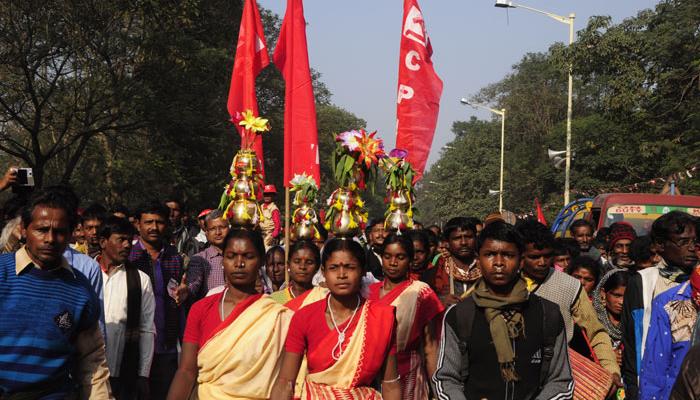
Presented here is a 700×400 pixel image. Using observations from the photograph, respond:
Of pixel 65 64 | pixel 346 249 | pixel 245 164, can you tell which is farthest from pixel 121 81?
pixel 346 249

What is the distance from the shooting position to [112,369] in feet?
18.2

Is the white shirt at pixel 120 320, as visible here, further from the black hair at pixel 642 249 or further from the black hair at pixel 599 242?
the black hair at pixel 599 242

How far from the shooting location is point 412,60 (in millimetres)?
9039

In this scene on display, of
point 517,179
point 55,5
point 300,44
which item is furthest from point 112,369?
point 517,179

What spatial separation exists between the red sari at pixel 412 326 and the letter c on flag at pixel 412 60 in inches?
153

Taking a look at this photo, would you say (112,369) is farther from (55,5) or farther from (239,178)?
(55,5)

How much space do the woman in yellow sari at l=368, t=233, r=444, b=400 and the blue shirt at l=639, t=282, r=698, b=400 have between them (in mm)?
1379

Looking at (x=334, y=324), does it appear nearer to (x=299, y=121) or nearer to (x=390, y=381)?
(x=390, y=381)

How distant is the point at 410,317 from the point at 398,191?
5.68ft

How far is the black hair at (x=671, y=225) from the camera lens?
4719mm

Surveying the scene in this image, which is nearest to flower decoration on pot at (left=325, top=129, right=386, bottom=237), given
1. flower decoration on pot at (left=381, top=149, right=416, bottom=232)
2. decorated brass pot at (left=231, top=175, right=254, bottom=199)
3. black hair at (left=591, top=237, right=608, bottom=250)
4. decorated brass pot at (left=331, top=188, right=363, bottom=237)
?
decorated brass pot at (left=331, top=188, right=363, bottom=237)

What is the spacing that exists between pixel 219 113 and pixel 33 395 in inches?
862

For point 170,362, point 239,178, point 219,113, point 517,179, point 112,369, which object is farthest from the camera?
point 517,179

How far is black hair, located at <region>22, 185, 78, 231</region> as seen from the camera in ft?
12.1
